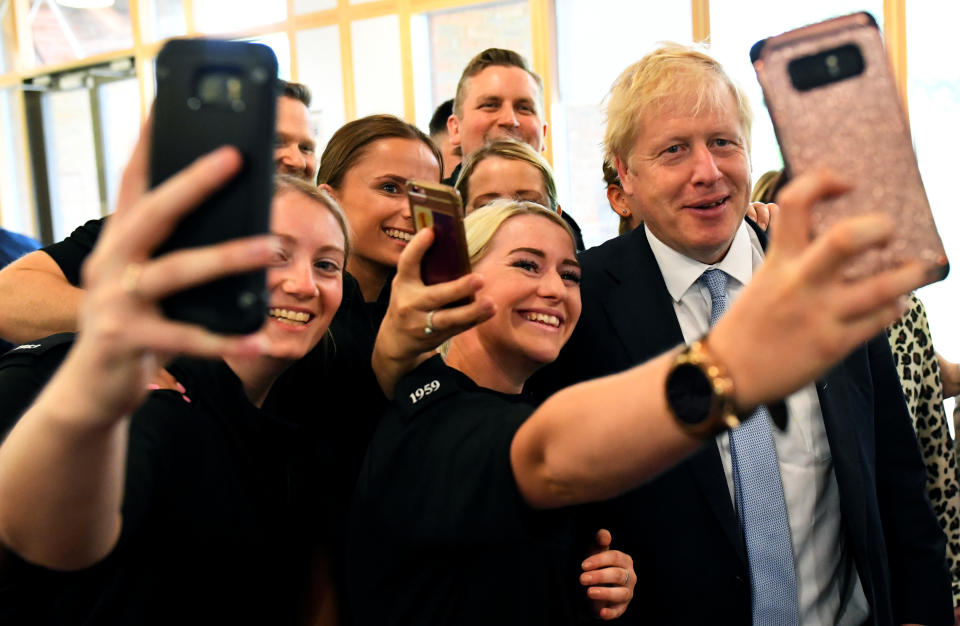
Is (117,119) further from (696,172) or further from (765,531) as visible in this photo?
(765,531)

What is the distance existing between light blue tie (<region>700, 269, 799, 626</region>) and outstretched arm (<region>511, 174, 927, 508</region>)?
910 mm

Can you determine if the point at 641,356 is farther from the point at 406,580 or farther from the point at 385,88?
the point at 385,88

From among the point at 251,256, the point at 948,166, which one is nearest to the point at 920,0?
the point at 948,166

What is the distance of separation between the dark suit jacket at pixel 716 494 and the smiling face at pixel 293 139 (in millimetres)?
1063

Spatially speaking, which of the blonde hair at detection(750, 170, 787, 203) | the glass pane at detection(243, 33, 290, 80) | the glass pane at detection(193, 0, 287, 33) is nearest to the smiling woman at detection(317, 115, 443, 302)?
the blonde hair at detection(750, 170, 787, 203)

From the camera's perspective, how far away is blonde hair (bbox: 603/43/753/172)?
1881 millimetres

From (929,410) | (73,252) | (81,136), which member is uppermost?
(81,136)

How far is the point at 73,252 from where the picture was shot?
2275 mm

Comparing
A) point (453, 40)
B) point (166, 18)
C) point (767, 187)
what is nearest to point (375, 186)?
point (767, 187)

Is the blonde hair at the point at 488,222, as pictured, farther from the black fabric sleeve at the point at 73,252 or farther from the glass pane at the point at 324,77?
the glass pane at the point at 324,77

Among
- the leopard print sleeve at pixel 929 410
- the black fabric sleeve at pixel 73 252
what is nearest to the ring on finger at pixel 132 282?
the black fabric sleeve at pixel 73 252

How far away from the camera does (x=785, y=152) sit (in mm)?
895

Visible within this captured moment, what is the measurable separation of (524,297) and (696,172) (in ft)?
1.72

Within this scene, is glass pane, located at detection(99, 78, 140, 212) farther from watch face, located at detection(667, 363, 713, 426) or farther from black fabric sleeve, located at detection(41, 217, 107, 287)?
watch face, located at detection(667, 363, 713, 426)
